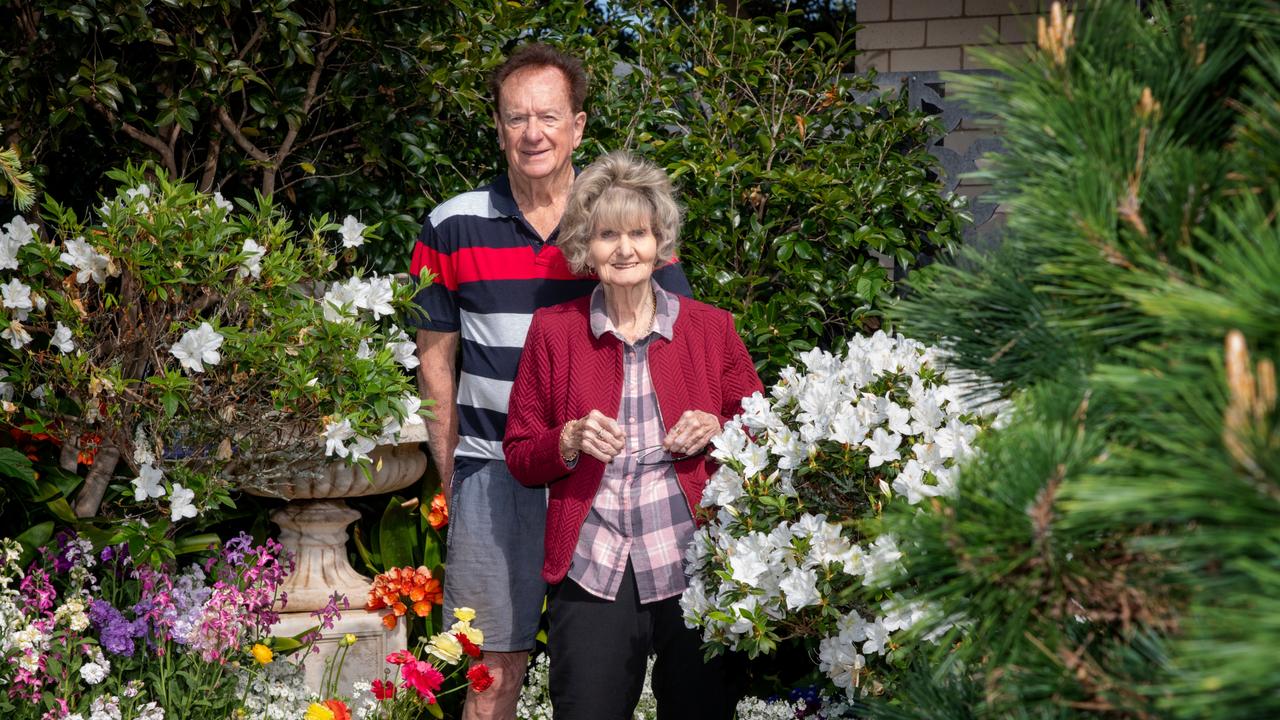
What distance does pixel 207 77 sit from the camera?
3494mm

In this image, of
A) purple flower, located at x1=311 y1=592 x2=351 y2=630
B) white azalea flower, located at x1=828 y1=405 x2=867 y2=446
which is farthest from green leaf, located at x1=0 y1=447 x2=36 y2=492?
white azalea flower, located at x1=828 y1=405 x2=867 y2=446

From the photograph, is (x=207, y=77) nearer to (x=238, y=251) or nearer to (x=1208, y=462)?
(x=238, y=251)

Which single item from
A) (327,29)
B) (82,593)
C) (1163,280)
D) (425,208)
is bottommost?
(82,593)

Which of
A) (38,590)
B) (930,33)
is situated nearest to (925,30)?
(930,33)

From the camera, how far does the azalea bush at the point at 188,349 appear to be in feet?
9.84

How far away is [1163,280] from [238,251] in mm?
2592

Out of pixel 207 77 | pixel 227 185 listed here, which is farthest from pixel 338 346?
pixel 227 185

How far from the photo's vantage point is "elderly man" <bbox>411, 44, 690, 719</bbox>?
312 centimetres

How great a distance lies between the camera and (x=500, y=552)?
10.3ft

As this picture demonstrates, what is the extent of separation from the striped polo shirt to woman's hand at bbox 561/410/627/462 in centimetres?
54

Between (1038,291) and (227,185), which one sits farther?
(227,185)

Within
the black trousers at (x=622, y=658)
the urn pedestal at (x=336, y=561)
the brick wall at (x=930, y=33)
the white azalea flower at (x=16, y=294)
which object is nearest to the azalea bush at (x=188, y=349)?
the white azalea flower at (x=16, y=294)

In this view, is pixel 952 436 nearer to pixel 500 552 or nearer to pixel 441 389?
pixel 500 552

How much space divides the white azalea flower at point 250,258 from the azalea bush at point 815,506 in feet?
4.45
